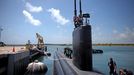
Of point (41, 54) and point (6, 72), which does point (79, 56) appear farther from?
point (41, 54)

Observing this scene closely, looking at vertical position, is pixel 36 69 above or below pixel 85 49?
below

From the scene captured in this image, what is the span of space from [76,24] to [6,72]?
406 inches

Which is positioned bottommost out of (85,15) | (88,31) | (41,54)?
(41,54)

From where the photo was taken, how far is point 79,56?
19.9 meters

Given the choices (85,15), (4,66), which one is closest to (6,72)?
(4,66)

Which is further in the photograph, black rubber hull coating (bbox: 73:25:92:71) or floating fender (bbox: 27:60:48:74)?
floating fender (bbox: 27:60:48:74)

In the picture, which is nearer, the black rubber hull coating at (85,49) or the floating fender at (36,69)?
the black rubber hull coating at (85,49)

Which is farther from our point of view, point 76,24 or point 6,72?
point 76,24

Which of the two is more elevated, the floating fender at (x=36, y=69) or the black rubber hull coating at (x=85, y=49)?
the black rubber hull coating at (x=85, y=49)

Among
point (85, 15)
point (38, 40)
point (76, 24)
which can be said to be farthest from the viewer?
point (38, 40)

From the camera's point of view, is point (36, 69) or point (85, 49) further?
point (36, 69)

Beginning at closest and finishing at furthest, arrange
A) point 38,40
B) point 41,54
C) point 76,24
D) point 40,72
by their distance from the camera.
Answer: point 76,24 < point 40,72 < point 41,54 < point 38,40

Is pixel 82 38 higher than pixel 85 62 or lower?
higher

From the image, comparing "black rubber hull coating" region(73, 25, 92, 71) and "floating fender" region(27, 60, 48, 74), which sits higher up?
"black rubber hull coating" region(73, 25, 92, 71)
